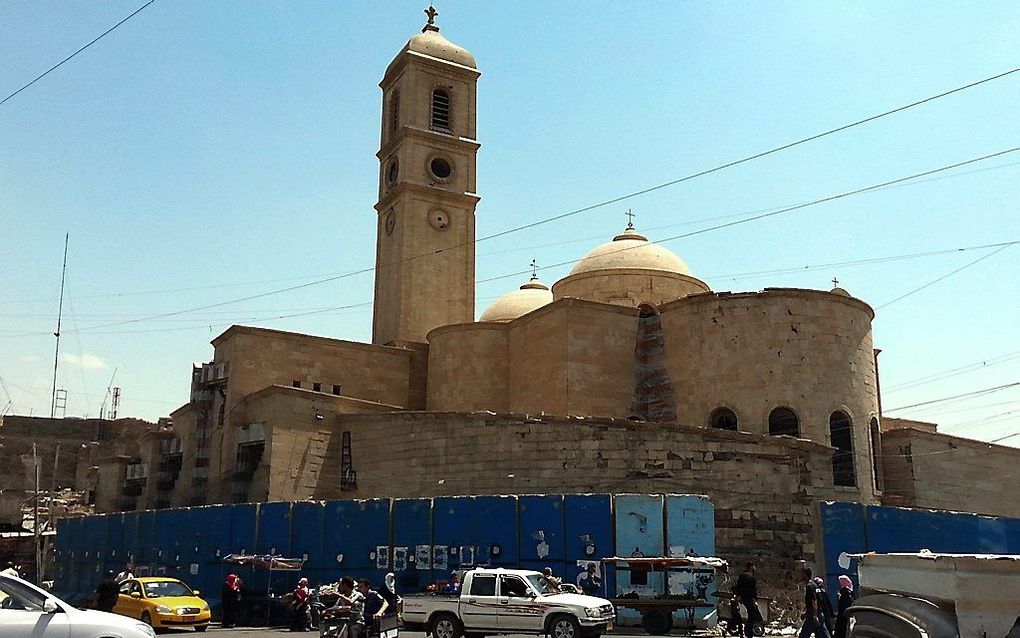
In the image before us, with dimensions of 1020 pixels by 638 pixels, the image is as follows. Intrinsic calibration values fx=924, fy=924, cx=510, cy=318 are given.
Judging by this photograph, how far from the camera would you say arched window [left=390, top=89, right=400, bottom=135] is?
140 ft

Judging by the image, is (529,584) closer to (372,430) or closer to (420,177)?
(372,430)

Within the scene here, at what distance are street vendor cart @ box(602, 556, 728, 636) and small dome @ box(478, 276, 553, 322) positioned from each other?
894 inches

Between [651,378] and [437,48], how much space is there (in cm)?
2088

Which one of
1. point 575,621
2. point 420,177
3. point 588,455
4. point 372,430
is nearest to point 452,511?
point 588,455

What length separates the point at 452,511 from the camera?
19.7 metres

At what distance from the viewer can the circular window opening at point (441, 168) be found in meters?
41.6

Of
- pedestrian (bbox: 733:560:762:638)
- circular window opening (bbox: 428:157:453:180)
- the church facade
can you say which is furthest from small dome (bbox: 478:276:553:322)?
pedestrian (bbox: 733:560:762:638)

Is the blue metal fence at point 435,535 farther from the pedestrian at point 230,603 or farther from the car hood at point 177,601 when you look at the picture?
the car hood at point 177,601

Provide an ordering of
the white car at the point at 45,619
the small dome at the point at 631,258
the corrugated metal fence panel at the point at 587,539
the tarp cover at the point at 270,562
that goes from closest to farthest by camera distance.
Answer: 1. the white car at the point at 45,619
2. the corrugated metal fence panel at the point at 587,539
3. the tarp cover at the point at 270,562
4. the small dome at the point at 631,258

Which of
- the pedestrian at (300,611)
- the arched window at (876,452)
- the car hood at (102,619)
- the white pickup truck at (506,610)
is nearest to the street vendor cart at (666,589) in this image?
→ the white pickup truck at (506,610)

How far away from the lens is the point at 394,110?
43.5 m

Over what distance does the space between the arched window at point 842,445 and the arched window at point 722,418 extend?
2.89 m

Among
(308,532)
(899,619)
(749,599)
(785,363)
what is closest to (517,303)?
(785,363)

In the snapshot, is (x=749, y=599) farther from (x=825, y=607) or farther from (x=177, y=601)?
(x=177, y=601)
